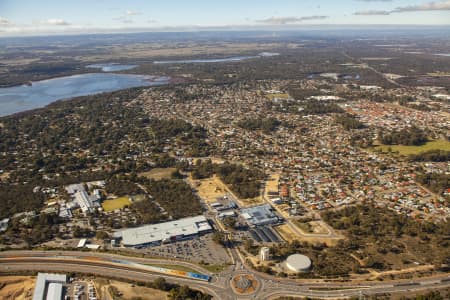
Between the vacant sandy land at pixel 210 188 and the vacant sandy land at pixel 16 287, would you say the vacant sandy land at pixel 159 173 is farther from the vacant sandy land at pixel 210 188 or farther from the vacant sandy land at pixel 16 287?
the vacant sandy land at pixel 16 287

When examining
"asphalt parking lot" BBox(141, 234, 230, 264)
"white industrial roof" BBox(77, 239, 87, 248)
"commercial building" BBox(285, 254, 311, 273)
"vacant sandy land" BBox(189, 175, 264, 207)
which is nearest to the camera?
"commercial building" BBox(285, 254, 311, 273)

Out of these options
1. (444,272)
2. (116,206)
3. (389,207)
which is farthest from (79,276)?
(389,207)

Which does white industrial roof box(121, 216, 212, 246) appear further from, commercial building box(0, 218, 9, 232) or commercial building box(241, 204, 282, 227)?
commercial building box(0, 218, 9, 232)

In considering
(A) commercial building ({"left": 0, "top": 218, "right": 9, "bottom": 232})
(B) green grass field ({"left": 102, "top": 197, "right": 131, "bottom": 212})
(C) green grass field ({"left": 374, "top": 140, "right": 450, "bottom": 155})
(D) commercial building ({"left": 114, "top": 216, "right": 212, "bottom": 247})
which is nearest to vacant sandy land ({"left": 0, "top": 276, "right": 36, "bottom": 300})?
(D) commercial building ({"left": 114, "top": 216, "right": 212, "bottom": 247})

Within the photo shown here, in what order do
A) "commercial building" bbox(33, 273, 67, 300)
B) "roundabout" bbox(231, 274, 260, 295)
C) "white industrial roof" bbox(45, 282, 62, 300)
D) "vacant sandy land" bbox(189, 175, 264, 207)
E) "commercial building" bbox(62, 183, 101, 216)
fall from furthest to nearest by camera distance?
"vacant sandy land" bbox(189, 175, 264, 207), "commercial building" bbox(62, 183, 101, 216), "roundabout" bbox(231, 274, 260, 295), "commercial building" bbox(33, 273, 67, 300), "white industrial roof" bbox(45, 282, 62, 300)

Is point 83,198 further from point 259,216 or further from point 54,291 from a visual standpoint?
point 259,216

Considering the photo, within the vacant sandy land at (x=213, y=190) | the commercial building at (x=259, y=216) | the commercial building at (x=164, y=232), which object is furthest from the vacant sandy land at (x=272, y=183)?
the commercial building at (x=164, y=232)
